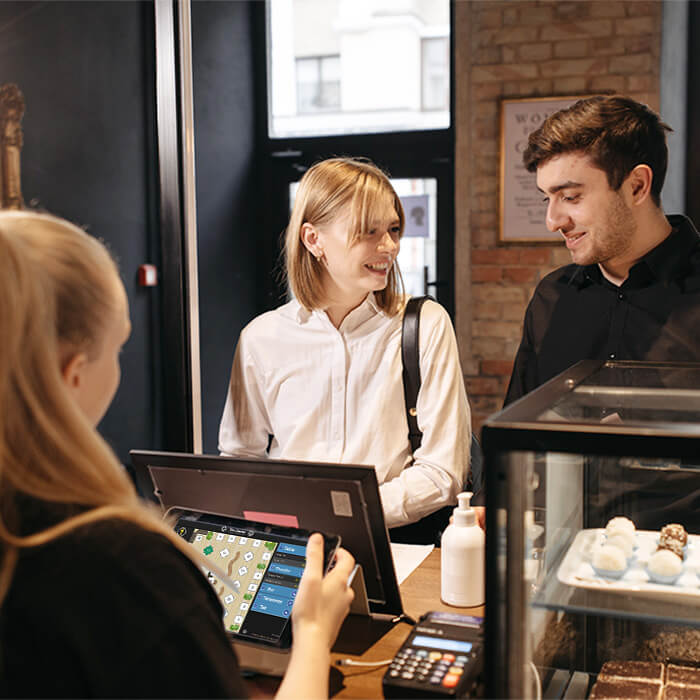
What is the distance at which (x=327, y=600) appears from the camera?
1081 mm

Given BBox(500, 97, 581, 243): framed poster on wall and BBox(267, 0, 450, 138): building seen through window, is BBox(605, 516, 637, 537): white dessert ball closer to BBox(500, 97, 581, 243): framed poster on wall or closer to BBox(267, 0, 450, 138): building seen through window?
BBox(500, 97, 581, 243): framed poster on wall

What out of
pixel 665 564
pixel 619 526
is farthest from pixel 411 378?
pixel 665 564

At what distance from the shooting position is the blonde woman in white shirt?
77.6 inches

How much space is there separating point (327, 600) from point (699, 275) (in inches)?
48.5

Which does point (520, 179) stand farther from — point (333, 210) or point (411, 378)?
point (411, 378)

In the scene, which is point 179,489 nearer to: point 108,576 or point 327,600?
point 327,600

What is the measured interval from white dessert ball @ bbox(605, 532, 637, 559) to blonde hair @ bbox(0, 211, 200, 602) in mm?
720

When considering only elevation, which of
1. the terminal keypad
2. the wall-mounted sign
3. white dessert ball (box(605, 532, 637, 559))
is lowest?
the terminal keypad

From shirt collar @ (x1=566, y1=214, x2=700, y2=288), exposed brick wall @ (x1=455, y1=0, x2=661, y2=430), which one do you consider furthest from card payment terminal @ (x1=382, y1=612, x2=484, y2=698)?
exposed brick wall @ (x1=455, y1=0, x2=661, y2=430)

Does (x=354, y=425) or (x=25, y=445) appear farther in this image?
(x=354, y=425)

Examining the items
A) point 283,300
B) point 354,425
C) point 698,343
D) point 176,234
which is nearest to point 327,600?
point 354,425

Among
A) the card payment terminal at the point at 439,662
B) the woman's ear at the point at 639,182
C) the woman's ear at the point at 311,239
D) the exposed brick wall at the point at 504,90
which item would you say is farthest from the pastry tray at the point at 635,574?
the exposed brick wall at the point at 504,90

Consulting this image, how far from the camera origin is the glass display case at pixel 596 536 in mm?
869

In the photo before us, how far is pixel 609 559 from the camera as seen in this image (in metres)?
1.17
